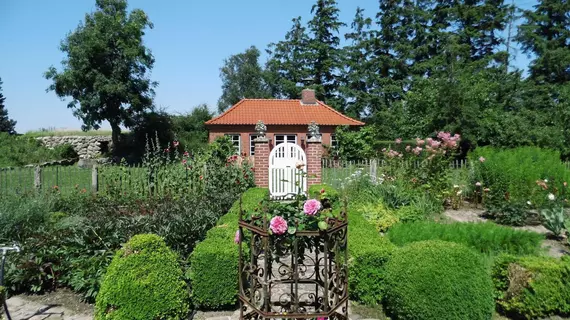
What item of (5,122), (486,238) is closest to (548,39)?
(486,238)

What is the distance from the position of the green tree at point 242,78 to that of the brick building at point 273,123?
15.7 meters

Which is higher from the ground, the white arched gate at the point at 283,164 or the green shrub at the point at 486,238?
the white arched gate at the point at 283,164

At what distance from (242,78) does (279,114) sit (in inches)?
716

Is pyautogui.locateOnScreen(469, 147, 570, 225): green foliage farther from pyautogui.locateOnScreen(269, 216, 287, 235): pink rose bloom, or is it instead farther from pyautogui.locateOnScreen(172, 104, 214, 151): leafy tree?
pyautogui.locateOnScreen(172, 104, 214, 151): leafy tree

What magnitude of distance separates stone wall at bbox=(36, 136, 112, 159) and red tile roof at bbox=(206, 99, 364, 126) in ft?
30.8

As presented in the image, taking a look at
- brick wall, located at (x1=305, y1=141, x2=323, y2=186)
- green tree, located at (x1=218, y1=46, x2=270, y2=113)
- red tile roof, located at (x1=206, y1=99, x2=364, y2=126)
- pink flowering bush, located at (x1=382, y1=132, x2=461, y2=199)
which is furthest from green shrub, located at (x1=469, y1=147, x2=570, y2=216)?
green tree, located at (x1=218, y1=46, x2=270, y2=113)

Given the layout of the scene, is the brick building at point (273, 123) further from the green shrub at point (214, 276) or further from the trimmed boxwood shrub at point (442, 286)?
the trimmed boxwood shrub at point (442, 286)

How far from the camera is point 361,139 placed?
68.5ft

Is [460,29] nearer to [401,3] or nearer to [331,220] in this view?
[401,3]

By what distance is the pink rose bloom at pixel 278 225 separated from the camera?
2549 millimetres

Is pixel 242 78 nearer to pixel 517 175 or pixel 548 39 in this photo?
pixel 548 39

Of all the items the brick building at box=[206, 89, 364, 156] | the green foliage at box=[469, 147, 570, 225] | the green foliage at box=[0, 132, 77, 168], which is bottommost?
the green foliage at box=[469, 147, 570, 225]

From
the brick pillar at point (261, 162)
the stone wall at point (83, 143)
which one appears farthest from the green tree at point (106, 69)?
the brick pillar at point (261, 162)

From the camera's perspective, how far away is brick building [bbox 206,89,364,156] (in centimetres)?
2170
